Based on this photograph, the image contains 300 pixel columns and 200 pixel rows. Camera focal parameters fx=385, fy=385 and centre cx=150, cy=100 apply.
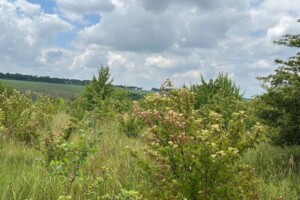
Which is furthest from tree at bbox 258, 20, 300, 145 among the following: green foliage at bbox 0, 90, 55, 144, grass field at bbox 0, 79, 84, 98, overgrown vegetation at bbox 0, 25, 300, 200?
grass field at bbox 0, 79, 84, 98

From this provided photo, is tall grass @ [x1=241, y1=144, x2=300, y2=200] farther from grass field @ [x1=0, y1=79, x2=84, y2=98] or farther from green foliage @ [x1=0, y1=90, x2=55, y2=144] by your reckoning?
grass field @ [x1=0, y1=79, x2=84, y2=98]

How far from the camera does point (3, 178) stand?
20.0 feet

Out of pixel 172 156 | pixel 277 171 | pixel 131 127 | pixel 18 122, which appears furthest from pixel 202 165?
pixel 131 127

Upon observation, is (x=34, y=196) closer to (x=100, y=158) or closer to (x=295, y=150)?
(x=100, y=158)

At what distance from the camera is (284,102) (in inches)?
322

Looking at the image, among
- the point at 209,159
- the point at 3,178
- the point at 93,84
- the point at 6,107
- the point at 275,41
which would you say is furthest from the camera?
the point at 93,84

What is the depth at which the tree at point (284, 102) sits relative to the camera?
8008 millimetres

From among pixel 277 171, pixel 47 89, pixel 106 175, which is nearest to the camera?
pixel 106 175

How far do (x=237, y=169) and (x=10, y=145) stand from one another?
22.3 ft

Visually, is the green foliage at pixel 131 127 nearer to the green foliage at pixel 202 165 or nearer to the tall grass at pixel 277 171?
the tall grass at pixel 277 171

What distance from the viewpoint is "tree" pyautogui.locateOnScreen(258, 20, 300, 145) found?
8008 millimetres

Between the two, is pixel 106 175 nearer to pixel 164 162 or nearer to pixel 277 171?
pixel 164 162

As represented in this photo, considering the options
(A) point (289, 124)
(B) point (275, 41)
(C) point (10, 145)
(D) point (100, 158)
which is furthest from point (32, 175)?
(B) point (275, 41)

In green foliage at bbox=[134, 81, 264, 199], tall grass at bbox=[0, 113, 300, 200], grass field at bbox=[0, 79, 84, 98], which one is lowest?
grass field at bbox=[0, 79, 84, 98]
